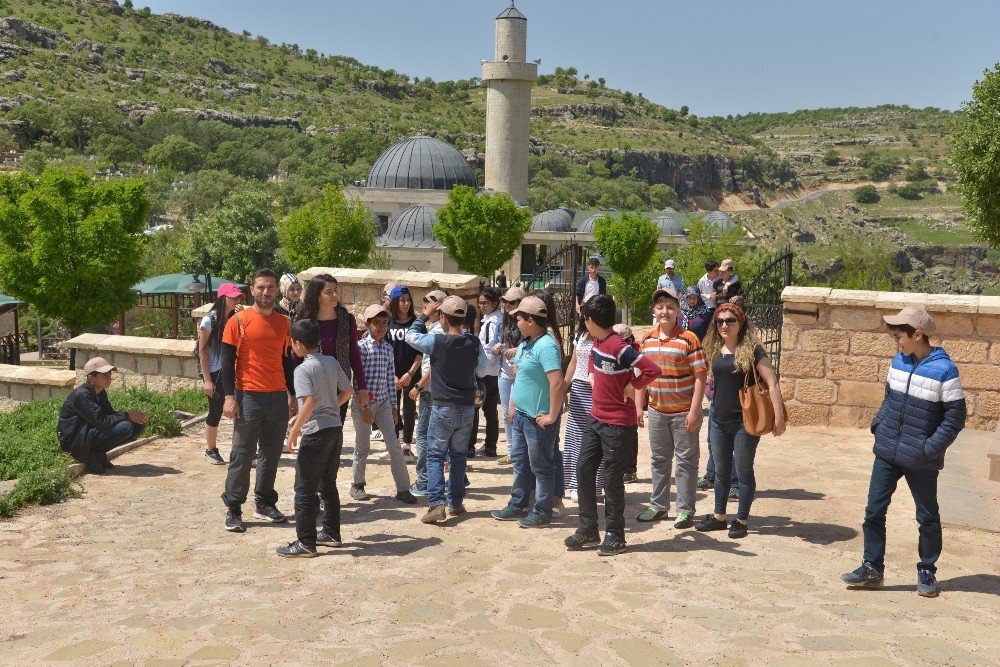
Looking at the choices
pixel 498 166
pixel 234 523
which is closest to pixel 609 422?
pixel 234 523

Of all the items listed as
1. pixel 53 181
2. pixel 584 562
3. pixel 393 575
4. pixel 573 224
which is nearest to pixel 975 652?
pixel 584 562

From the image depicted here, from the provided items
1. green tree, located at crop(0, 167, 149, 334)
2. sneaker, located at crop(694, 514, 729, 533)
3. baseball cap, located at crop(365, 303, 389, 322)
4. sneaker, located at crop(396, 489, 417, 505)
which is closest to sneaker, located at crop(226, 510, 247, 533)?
sneaker, located at crop(396, 489, 417, 505)

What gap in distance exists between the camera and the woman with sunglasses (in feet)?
20.1

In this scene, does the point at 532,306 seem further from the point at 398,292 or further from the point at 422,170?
the point at 422,170

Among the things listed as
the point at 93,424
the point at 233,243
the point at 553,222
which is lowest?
the point at 93,424

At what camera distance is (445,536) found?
641cm

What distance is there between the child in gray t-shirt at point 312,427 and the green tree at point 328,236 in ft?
118

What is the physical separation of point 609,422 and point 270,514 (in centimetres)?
252

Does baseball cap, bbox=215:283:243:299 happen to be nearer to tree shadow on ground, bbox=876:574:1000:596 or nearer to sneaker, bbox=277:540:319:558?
sneaker, bbox=277:540:319:558

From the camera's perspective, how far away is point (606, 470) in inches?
235

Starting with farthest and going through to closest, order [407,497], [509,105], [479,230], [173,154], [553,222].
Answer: [173,154] → [553,222] → [509,105] → [479,230] → [407,497]

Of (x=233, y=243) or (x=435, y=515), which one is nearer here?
(x=435, y=515)

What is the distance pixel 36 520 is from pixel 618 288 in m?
38.4

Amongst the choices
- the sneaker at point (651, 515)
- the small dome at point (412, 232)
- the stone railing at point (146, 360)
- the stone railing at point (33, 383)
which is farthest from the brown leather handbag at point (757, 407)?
the small dome at point (412, 232)
